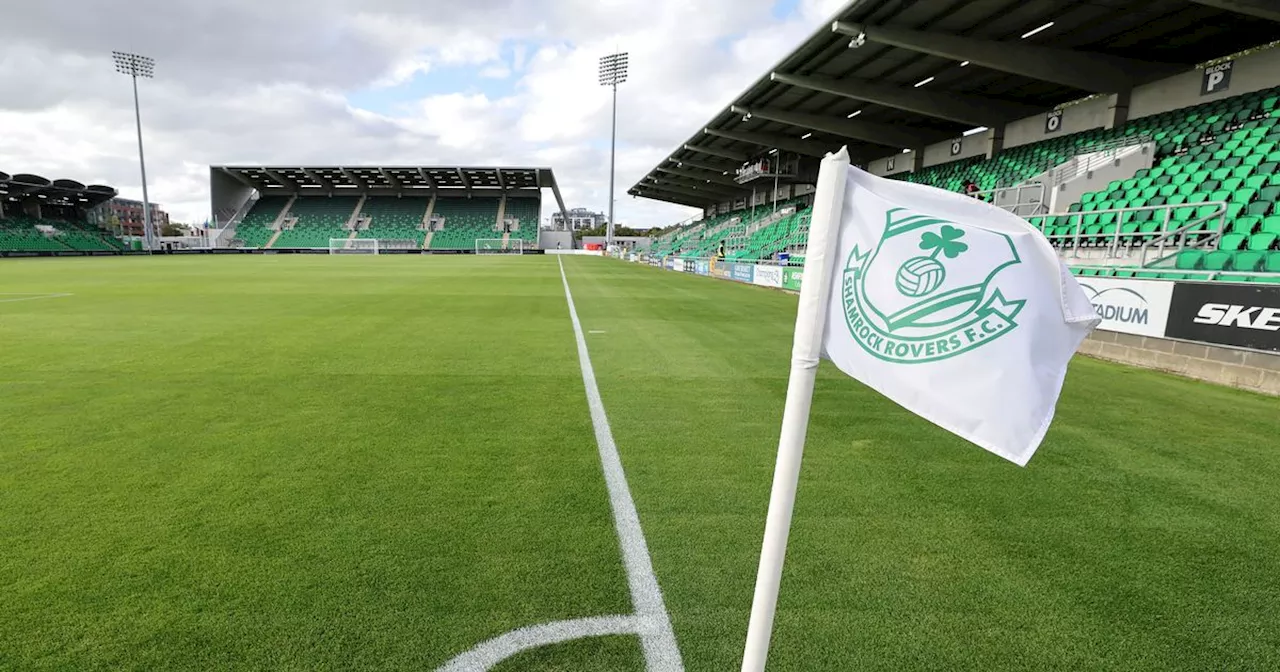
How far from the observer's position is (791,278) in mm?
21094

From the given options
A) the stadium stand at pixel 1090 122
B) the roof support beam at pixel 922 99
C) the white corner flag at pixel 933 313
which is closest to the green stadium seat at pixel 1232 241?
the stadium stand at pixel 1090 122

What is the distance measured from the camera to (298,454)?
4.16 metres

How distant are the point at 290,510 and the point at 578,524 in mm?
1658

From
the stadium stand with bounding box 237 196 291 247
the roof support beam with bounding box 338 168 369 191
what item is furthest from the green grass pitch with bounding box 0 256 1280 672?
the stadium stand with bounding box 237 196 291 247

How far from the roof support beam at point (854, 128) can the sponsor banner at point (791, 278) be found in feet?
38.6

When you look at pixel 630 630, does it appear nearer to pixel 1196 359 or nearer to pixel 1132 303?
pixel 1196 359

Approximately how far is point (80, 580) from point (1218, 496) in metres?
6.41

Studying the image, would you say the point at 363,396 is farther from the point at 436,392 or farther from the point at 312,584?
the point at 312,584

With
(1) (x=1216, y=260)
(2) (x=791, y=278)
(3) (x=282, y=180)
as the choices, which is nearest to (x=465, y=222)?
(3) (x=282, y=180)

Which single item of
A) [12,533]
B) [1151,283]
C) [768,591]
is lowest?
[12,533]

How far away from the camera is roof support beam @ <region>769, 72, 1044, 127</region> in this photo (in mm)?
23766

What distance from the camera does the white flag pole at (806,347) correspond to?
155cm

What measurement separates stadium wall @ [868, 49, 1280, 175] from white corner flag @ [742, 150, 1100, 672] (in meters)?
23.6

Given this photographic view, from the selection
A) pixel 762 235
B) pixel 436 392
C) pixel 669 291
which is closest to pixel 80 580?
pixel 436 392
